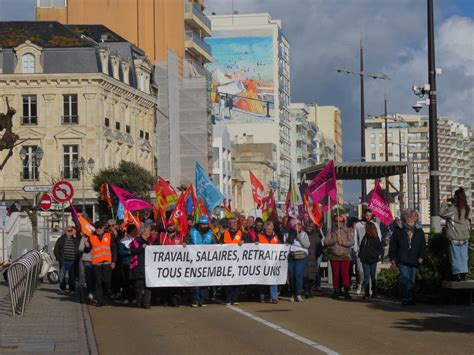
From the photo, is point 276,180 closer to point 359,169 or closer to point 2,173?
point 2,173

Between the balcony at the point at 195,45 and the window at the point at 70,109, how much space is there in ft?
70.6

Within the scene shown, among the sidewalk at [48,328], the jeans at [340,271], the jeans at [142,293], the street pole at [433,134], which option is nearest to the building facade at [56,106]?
the sidewalk at [48,328]

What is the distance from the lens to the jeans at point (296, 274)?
77.6ft

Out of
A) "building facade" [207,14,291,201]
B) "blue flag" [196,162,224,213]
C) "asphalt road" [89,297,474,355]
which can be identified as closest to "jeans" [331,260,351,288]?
"asphalt road" [89,297,474,355]

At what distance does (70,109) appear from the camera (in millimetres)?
69875

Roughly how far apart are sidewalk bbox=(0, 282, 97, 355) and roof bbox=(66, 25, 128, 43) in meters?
52.3

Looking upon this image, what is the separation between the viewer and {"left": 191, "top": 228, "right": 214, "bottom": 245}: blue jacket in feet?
77.5

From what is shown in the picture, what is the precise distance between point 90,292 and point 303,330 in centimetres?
965

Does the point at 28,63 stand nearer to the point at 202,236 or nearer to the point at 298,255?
the point at 202,236

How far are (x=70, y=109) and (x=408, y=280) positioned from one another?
166 ft

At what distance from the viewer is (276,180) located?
13875 centimetres

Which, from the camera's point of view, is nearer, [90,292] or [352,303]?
[352,303]

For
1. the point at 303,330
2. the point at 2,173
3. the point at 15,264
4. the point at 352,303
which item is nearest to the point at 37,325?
the point at 15,264

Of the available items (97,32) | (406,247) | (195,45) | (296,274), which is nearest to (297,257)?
(296,274)
